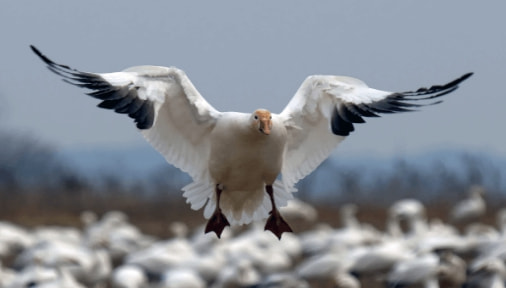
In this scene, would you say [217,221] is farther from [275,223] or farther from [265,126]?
[265,126]

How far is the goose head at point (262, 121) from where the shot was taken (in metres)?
5.66

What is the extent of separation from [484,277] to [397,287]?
105cm

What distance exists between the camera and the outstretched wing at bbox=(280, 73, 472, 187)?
5941mm

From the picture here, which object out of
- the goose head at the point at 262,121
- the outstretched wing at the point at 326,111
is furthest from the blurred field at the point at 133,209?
the goose head at the point at 262,121

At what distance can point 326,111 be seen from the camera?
20.0 feet

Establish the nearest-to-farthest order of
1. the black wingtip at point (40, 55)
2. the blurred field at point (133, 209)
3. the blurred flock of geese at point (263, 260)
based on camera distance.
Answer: the black wingtip at point (40, 55) < the blurred flock of geese at point (263, 260) < the blurred field at point (133, 209)

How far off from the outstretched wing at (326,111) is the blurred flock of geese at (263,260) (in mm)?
5416

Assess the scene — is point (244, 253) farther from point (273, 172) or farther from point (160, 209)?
point (160, 209)

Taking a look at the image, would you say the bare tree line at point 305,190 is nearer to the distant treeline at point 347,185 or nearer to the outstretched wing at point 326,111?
the distant treeline at point 347,185

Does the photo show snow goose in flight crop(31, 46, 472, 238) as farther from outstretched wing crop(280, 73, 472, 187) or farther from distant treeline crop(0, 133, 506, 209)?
distant treeline crop(0, 133, 506, 209)

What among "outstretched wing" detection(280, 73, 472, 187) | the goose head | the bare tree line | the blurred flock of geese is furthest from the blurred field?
the goose head

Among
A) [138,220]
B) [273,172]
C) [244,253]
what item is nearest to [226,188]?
[273,172]

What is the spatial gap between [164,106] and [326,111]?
84 centimetres

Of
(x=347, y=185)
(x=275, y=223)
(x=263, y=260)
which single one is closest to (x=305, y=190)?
(x=347, y=185)
